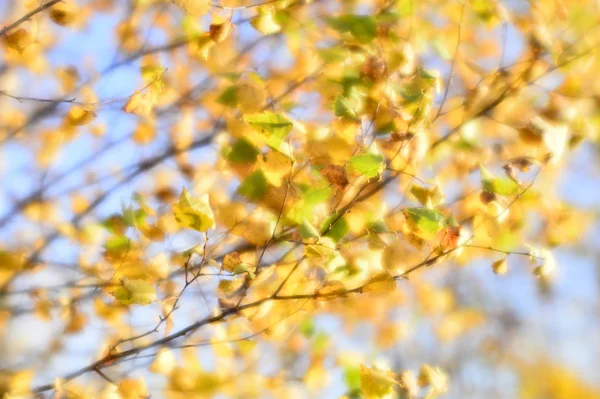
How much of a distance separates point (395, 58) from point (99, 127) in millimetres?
863

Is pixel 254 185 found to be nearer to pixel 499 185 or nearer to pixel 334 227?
pixel 334 227

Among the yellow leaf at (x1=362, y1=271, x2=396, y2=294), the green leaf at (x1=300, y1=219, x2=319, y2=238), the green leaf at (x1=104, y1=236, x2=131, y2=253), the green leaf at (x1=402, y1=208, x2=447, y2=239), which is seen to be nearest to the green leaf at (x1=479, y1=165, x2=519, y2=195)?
the green leaf at (x1=402, y1=208, x2=447, y2=239)

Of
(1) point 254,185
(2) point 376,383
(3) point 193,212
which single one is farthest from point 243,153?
(2) point 376,383

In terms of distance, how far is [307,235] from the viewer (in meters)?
0.81

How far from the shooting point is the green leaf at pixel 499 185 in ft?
3.33

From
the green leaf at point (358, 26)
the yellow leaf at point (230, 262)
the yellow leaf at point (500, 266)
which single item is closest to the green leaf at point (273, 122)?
the yellow leaf at point (230, 262)

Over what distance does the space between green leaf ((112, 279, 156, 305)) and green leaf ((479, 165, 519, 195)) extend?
0.64m

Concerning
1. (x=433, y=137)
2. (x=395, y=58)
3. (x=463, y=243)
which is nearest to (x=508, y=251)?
(x=463, y=243)

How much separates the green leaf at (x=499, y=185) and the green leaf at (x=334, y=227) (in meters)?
0.30

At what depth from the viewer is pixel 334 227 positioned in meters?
0.91

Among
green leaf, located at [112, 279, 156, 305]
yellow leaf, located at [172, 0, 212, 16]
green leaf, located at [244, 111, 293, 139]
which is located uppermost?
yellow leaf, located at [172, 0, 212, 16]

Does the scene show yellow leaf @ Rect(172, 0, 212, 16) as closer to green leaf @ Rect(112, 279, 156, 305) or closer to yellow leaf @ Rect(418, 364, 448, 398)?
green leaf @ Rect(112, 279, 156, 305)

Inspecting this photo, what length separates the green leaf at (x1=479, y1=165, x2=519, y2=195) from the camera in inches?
39.9

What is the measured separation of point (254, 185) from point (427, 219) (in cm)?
29
